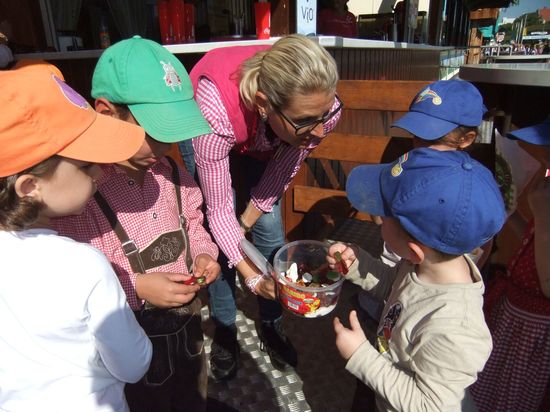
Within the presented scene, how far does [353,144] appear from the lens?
2611 millimetres

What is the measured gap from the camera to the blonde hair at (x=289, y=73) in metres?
1.51

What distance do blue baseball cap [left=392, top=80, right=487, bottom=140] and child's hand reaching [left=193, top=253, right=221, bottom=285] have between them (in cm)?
126

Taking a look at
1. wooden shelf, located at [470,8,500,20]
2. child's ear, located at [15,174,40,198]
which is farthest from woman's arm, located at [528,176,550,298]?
wooden shelf, located at [470,8,500,20]

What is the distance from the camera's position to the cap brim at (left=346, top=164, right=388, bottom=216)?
1.33 metres

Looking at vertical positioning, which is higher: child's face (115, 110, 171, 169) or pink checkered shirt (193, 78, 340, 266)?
child's face (115, 110, 171, 169)

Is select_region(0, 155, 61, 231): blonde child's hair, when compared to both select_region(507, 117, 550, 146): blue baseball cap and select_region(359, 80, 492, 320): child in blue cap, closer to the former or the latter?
select_region(507, 117, 550, 146): blue baseball cap

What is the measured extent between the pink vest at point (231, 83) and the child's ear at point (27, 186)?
2.88 feet

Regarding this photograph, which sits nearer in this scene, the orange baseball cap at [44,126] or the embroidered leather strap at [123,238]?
the orange baseball cap at [44,126]

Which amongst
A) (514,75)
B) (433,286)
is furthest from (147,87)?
(514,75)

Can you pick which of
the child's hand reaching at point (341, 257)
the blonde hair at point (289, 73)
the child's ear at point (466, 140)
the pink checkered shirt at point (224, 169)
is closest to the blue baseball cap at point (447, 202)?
the child's hand reaching at point (341, 257)

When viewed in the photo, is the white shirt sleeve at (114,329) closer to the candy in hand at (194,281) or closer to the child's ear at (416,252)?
the candy in hand at (194,281)

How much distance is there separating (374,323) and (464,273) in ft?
4.89

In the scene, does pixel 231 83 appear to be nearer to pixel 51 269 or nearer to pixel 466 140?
pixel 51 269

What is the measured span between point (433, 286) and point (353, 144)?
153cm
